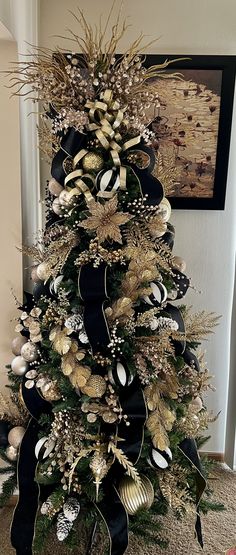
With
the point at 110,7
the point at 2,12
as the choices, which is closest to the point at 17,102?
the point at 2,12

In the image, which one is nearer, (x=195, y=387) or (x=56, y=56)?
(x=56, y=56)

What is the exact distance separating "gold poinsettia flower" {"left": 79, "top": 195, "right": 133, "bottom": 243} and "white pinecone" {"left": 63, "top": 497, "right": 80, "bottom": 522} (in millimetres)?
788

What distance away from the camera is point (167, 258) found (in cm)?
138

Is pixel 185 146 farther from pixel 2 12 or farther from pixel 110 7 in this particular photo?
pixel 2 12

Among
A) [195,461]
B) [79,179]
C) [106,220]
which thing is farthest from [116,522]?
[79,179]

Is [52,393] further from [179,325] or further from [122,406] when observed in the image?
[179,325]

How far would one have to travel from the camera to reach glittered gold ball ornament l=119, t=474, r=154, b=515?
1.33 m

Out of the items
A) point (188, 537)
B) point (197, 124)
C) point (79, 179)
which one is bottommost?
point (188, 537)

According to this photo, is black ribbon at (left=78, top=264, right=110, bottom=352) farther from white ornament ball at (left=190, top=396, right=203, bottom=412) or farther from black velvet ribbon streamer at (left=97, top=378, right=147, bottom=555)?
white ornament ball at (left=190, top=396, right=203, bottom=412)

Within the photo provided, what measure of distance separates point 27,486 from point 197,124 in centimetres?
153

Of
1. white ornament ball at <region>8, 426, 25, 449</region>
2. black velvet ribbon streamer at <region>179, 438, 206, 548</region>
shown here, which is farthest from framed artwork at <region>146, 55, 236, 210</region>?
white ornament ball at <region>8, 426, 25, 449</region>

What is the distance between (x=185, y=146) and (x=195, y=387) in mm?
1029

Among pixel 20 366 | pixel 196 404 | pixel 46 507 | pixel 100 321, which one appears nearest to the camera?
pixel 100 321

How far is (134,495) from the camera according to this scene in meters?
1.33
